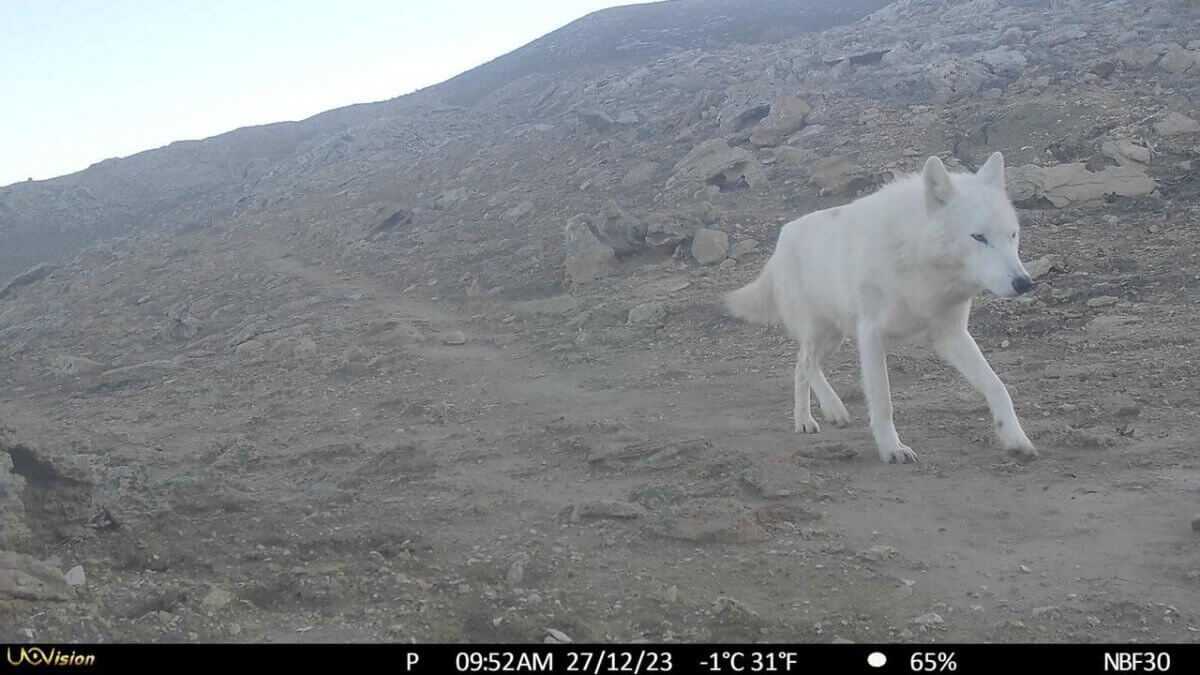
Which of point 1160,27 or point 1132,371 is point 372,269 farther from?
point 1160,27

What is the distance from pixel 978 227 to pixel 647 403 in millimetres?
3288

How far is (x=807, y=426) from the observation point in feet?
22.8

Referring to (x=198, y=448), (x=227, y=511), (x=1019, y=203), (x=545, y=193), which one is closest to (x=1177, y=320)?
(x=1019, y=203)

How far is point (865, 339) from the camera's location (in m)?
6.30

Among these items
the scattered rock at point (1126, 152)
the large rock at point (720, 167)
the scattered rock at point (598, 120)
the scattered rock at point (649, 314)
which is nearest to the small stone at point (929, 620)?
the scattered rock at point (649, 314)

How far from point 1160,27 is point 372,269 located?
15.4 meters

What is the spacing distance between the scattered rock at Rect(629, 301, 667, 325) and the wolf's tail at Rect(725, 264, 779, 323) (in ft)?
9.17

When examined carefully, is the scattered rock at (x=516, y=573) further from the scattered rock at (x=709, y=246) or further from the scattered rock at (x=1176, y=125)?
the scattered rock at (x=1176, y=125)

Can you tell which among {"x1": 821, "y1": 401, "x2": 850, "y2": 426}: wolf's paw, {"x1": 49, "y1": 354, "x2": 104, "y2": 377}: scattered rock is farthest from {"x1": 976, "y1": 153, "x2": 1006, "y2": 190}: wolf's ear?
{"x1": 49, "y1": 354, "x2": 104, "y2": 377}: scattered rock

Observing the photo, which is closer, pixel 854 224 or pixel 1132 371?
pixel 854 224

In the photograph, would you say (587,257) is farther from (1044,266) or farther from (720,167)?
(1044,266)

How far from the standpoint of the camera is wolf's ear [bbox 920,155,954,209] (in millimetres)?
5762
